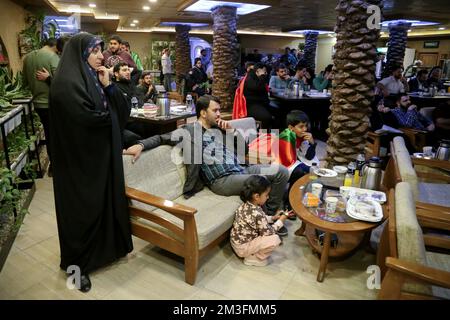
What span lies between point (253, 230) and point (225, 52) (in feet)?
18.7

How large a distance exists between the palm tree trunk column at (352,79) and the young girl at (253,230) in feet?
6.56

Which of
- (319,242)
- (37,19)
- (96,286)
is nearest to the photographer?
(96,286)

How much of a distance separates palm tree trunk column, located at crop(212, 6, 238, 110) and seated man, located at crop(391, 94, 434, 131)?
12.1 feet

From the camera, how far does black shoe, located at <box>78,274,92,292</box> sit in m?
2.11

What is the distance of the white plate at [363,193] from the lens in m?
2.34

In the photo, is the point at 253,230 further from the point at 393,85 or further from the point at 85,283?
the point at 393,85

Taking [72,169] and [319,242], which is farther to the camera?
[319,242]

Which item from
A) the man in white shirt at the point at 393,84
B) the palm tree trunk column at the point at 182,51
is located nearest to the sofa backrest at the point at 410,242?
the man in white shirt at the point at 393,84

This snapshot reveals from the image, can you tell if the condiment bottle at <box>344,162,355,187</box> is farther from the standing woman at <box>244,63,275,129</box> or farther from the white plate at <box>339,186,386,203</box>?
the standing woman at <box>244,63,275,129</box>
